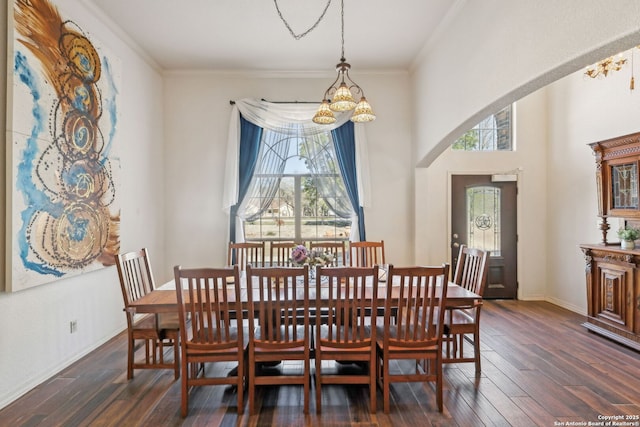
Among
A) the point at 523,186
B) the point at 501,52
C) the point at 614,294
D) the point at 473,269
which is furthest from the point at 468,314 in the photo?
the point at 523,186

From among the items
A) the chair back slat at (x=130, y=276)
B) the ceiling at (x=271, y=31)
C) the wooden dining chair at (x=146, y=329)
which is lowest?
the wooden dining chair at (x=146, y=329)

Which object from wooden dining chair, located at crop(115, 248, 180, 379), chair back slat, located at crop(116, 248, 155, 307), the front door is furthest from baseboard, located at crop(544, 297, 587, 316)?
chair back slat, located at crop(116, 248, 155, 307)

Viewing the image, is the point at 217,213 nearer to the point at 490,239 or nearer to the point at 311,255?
the point at 311,255

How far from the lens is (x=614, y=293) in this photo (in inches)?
141

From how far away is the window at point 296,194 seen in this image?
16.6 ft

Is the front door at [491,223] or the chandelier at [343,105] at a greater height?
the chandelier at [343,105]

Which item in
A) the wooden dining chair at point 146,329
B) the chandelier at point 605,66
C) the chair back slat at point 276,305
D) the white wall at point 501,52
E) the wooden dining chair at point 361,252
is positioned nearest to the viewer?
the white wall at point 501,52

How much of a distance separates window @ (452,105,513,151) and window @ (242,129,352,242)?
79.7 inches

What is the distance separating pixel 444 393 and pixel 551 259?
3596mm

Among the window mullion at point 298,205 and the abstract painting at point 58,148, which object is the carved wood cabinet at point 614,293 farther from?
the abstract painting at point 58,148

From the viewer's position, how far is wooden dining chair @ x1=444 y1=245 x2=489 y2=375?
2.79 metres

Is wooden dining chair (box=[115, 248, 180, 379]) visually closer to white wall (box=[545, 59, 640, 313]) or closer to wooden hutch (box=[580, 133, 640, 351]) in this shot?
wooden hutch (box=[580, 133, 640, 351])

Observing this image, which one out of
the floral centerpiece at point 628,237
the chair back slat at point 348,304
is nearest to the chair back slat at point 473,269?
the chair back slat at point 348,304

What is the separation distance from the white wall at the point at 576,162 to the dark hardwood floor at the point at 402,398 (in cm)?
157
